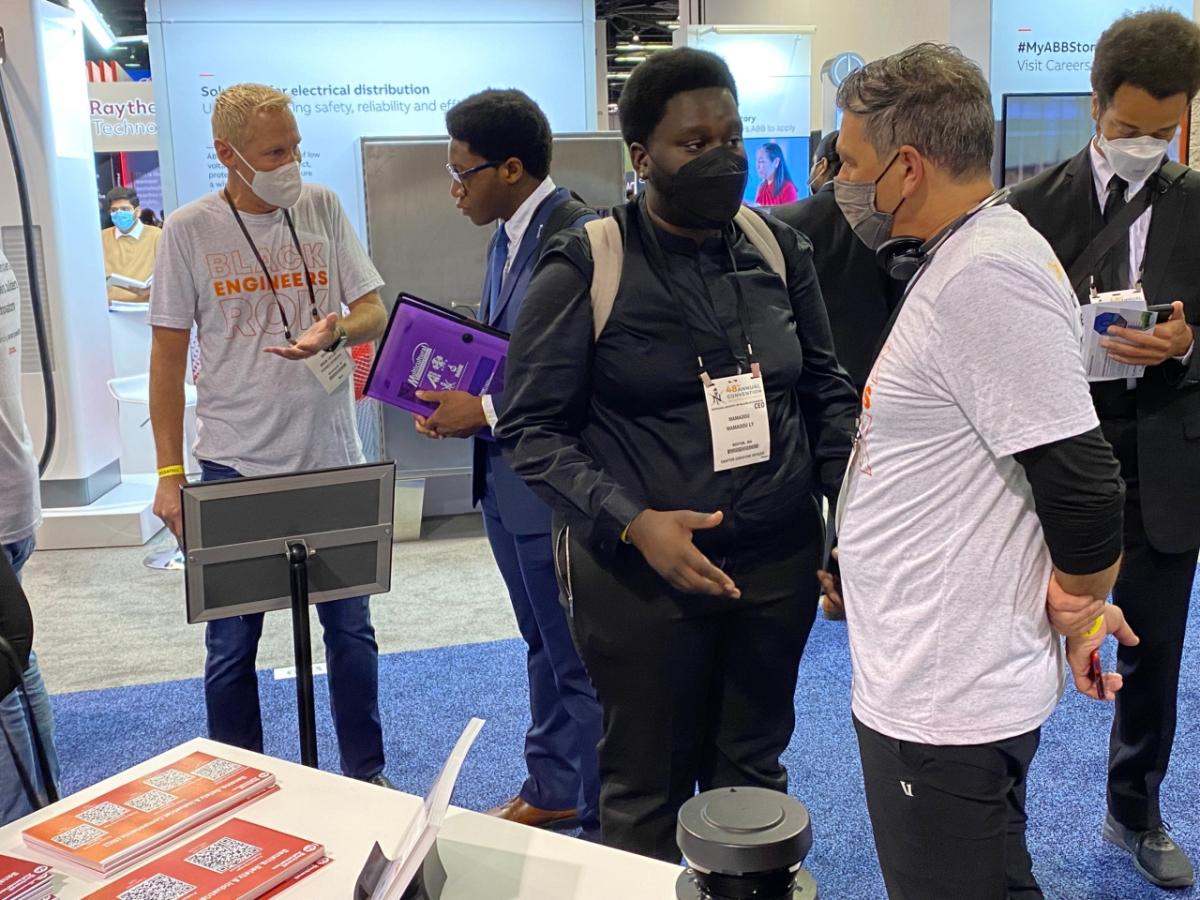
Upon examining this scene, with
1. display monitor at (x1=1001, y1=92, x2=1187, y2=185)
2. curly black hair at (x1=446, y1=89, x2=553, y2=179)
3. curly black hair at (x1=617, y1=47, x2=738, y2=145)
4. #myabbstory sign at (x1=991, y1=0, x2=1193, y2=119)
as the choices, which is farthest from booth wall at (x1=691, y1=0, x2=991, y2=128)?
curly black hair at (x1=617, y1=47, x2=738, y2=145)

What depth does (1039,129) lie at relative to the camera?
590 centimetres

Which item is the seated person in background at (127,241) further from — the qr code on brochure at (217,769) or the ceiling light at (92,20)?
the qr code on brochure at (217,769)

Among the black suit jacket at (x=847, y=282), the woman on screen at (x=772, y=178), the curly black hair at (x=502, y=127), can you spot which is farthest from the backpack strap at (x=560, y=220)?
the woman on screen at (x=772, y=178)

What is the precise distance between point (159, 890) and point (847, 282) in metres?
2.39

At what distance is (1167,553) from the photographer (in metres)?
2.27

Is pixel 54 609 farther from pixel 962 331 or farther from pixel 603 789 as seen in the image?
pixel 962 331

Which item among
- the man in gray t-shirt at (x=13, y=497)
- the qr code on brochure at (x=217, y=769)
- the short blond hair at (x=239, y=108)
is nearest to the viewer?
the qr code on brochure at (x=217, y=769)

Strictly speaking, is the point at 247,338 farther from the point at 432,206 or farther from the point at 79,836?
the point at 432,206

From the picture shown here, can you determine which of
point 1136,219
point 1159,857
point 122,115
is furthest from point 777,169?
point 122,115

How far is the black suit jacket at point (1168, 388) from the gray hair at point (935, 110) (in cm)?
101

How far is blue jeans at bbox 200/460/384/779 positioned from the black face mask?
130 centimetres

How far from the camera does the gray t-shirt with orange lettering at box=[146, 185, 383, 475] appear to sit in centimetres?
252

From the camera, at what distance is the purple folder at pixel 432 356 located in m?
2.29

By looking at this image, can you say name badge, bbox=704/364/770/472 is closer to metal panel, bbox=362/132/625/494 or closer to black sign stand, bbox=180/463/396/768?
black sign stand, bbox=180/463/396/768
